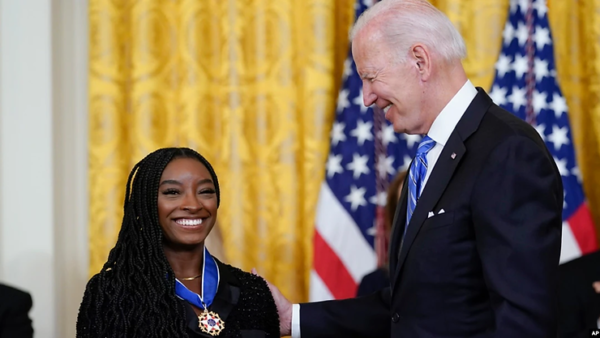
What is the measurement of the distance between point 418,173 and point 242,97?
2628 millimetres

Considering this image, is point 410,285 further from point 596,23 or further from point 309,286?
point 596,23

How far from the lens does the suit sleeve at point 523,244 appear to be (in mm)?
2137

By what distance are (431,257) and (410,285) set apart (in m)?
0.12

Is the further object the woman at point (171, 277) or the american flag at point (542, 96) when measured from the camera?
the american flag at point (542, 96)

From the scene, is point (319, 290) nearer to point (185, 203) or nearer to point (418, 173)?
point (185, 203)

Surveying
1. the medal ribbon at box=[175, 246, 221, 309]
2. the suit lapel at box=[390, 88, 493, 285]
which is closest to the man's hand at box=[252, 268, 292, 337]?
the medal ribbon at box=[175, 246, 221, 309]

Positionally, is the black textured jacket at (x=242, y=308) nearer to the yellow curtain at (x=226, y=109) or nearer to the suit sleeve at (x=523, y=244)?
the suit sleeve at (x=523, y=244)

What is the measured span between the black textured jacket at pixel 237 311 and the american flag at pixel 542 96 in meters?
2.24

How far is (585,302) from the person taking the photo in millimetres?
3844

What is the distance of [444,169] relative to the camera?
2.40m

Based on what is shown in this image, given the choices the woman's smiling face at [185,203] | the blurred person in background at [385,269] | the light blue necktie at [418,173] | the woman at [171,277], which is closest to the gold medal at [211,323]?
the woman at [171,277]

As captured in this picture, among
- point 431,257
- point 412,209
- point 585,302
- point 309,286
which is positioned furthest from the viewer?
point 309,286

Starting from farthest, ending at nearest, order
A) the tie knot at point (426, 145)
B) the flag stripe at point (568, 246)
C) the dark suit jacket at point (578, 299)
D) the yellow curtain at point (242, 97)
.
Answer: the yellow curtain at point (242, 97), the flag stripe at point (568, 246), the dark suit jacket at point (578, 299), the tie knot at point (426, 145)

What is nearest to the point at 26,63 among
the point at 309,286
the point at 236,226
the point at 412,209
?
the point at 236,226
